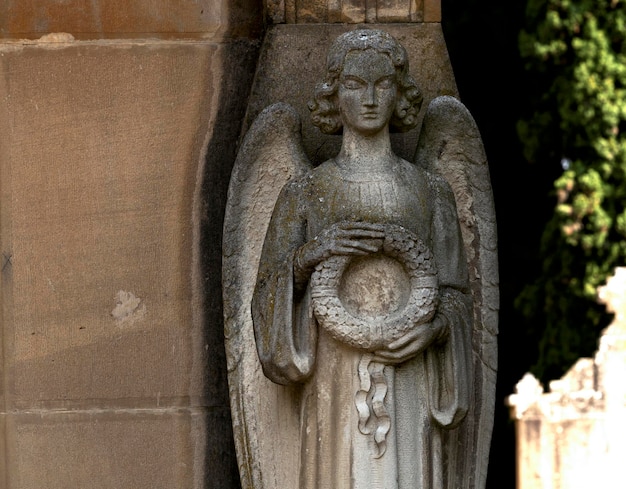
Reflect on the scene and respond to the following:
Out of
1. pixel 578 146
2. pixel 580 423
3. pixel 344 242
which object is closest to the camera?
pixel 344 242

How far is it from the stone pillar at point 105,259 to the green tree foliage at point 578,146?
12077 mm

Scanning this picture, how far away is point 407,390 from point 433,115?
123 centimetres

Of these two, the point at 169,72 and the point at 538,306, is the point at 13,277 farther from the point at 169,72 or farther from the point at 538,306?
the point at 538,306

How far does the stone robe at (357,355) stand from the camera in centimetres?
829

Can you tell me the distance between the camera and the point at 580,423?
18172 mm

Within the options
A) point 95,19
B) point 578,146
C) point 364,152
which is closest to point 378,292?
point 364,152

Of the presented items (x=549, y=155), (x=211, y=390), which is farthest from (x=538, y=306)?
(x=211, y=390)

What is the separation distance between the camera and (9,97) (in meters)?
9.07

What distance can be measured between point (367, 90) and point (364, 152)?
0.28 metres

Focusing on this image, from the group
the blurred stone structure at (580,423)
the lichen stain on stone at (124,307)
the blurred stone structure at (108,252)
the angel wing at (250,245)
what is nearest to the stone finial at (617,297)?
the blurred stone structure at (580,423)

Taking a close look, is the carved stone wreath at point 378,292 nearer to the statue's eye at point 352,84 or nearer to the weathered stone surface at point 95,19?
the statue's eye at point 352,84

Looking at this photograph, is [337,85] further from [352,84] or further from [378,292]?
[378,292]

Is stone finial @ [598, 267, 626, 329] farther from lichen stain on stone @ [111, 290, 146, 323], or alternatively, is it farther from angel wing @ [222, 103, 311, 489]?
angel wing @ [222, 103, 311, 489]

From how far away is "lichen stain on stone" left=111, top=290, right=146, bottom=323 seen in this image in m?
9.04
